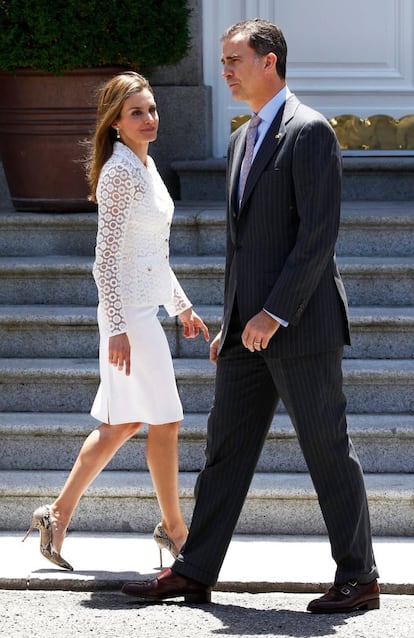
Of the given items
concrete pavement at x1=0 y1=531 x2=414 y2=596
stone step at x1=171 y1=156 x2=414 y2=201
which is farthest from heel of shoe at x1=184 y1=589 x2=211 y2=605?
stone step at x1=171 y1=156 x2=414 y2=201

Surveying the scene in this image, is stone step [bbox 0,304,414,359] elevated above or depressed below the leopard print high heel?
above

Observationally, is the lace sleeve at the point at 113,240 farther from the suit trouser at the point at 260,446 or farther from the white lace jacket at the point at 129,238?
the suit trouser at the point at 260,446

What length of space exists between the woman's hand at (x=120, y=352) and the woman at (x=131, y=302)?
16mm

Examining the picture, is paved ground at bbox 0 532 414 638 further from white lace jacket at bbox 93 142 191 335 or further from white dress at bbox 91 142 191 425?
white lace jacket at bbox 93 142 191 335

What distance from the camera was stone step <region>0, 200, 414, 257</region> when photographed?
670cm

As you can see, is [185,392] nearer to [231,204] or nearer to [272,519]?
[272,519]

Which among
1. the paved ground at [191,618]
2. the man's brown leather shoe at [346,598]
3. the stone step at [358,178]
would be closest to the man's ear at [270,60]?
the man's brown leather shoe at [346,598]

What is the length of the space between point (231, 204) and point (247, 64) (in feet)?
1.49

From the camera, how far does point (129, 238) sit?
481 centimetres

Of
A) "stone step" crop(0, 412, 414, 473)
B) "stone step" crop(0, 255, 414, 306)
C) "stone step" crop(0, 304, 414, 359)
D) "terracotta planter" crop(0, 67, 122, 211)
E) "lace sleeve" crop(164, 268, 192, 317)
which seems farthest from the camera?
"terracotta planter" crop(0, 67, 122, 211)

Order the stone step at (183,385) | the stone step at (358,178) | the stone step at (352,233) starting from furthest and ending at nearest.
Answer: the stone step at (358,178)
the stone step at (352,233)
the stone step at (183,385)

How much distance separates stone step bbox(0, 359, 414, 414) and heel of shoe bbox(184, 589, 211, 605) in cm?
143

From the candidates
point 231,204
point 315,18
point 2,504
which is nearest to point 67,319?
point 2,504

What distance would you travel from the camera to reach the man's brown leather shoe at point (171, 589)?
4637 millimetres
